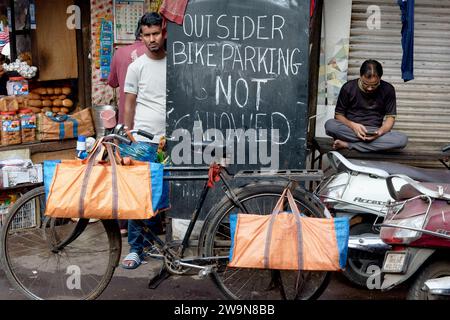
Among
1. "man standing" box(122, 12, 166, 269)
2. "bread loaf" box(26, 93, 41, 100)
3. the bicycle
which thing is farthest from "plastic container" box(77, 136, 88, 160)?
"bread loaf" box(26, 93, 41, 100)

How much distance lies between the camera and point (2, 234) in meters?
4.95

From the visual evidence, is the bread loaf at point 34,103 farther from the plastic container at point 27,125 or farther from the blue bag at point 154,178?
the blue bag at point 154,178

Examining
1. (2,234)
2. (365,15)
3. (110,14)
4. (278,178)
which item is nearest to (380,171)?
(278,178)

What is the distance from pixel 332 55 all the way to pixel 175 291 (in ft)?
10.9

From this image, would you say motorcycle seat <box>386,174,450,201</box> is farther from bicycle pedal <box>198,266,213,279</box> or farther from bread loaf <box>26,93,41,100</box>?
bread loaf <box>26,93,41,100</box>

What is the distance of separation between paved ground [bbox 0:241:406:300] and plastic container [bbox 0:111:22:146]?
1739mm

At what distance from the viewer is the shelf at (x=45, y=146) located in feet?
23.3

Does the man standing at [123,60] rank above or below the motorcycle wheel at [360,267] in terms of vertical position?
above

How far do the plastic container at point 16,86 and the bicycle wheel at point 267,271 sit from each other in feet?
11.3

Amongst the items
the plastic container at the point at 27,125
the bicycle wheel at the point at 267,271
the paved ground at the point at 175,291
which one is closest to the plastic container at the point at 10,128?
the plastic container at the point at 27,125

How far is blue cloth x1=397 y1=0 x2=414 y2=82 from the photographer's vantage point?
6.50 meters

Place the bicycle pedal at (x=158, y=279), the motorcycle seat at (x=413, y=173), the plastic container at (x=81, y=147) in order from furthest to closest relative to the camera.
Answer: the motorcycle seat at (x=413, y=173) < the plastic container at (x=81, y=147) < the bicycle pedal at (x=158, y=279)

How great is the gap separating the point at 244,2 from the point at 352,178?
1785 mm

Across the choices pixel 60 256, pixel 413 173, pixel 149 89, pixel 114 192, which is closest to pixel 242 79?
pixel 149 89
